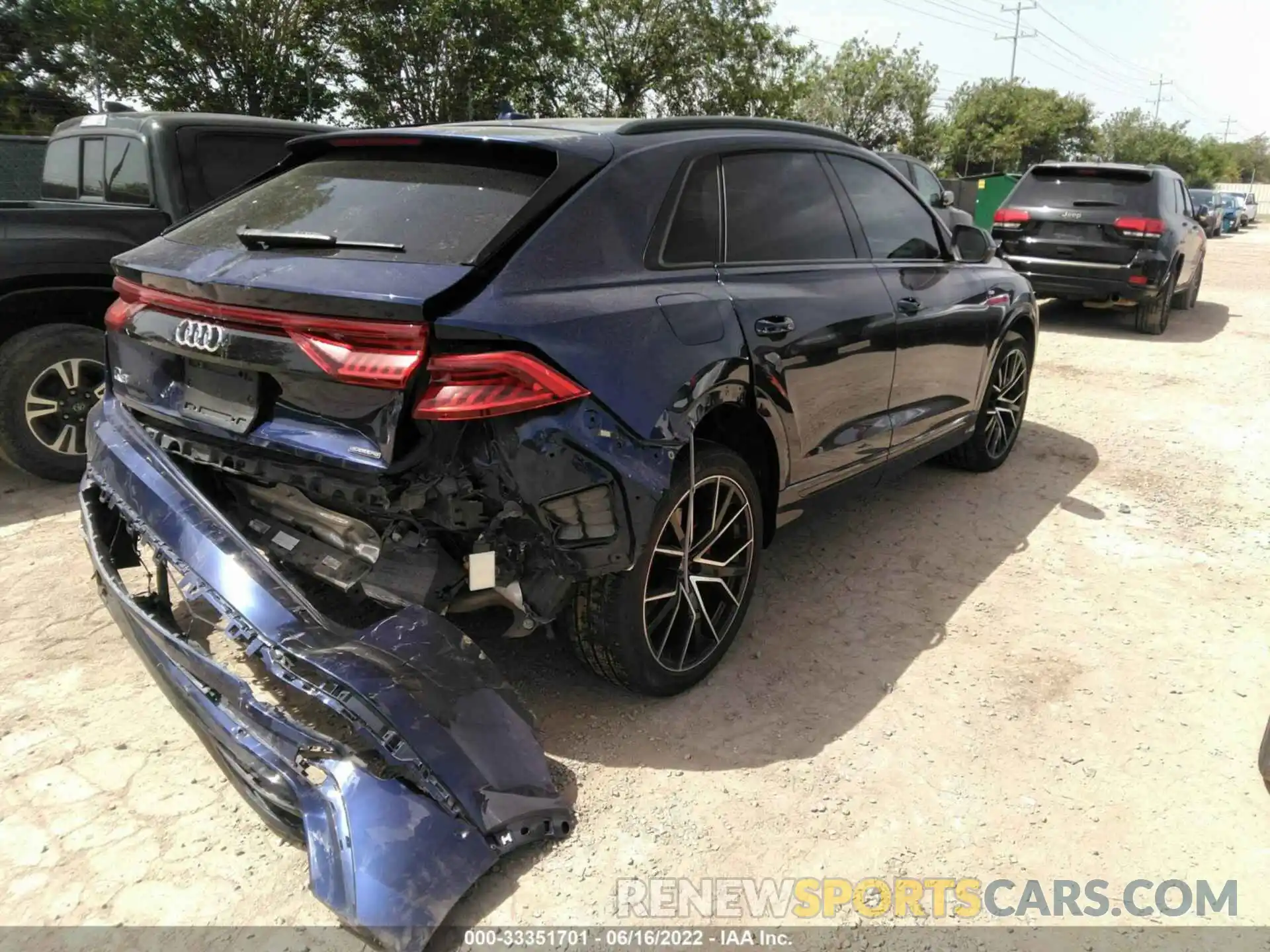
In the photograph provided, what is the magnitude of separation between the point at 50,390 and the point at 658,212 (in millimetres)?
3396

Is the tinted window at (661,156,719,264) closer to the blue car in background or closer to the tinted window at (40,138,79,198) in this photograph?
the tinted window at (40,138,79,198)

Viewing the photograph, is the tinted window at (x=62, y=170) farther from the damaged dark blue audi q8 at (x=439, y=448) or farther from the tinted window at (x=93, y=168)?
the damaged dark blue audi q8 at (x=439, y=448)

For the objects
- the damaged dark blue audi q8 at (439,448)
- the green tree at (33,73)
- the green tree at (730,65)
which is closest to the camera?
the damaged dark blue audi q8 at (439,448)

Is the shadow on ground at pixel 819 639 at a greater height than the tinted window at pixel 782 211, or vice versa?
the tinted window at pixel 782 211

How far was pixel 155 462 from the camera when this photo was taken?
283 centimetres

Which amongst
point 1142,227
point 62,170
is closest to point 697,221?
point 62,170

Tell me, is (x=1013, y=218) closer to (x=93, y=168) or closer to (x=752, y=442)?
(x=752, y=442)

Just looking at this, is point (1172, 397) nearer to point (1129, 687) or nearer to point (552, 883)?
point (1129, 687)

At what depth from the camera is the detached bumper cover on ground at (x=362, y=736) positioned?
2062mm

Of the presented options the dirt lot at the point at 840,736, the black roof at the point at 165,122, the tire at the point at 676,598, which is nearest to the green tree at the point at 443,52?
the black roof at the point at 165,122

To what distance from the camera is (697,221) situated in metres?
3.05

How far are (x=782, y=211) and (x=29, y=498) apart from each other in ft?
12.9

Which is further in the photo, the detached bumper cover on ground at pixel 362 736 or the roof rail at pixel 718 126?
the roof rail at pixel 718 126

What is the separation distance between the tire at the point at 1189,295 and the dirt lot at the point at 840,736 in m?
8.04
